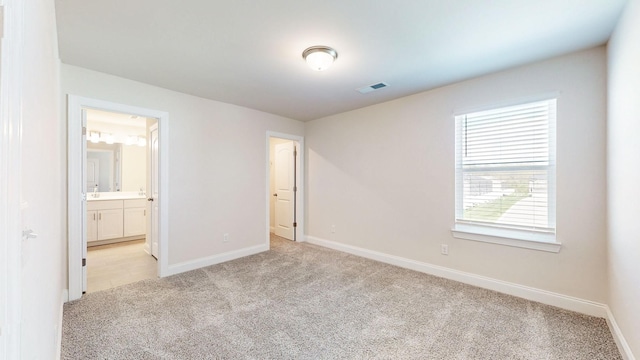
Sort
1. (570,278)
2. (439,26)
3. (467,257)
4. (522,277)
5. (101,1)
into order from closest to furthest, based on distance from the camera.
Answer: (101,1) → (439,26) → (570,278) → (522,277) → (467,257)

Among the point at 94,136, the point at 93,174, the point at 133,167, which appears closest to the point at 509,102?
the point at 133,167

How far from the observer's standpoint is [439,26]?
2033 mm

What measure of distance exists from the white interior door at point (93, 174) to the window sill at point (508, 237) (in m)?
6.29

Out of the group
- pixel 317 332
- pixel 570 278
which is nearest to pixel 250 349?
pixel 317 332

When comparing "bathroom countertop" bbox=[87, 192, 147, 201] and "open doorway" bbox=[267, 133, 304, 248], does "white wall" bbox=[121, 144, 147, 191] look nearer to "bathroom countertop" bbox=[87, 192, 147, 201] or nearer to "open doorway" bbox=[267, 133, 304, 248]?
"bathroom countertop" bbox=[87, 192, 147, 201]

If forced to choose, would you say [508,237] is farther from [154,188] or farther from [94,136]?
[94,136]

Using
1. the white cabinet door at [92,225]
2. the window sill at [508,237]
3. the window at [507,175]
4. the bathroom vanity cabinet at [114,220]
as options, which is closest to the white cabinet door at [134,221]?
the bathroom vanity cabinet at [114,220]

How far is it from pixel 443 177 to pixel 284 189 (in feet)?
10.1

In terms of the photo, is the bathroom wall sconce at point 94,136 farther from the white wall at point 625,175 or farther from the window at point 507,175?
the white wall at point 625,175

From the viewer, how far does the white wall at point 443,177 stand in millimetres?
2387

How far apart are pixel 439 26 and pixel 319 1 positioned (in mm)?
945

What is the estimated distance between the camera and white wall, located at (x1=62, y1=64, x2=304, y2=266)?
310cm

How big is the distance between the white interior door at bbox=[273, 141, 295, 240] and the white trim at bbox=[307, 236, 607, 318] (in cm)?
165

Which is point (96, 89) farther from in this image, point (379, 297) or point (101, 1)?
point (379, 297)
